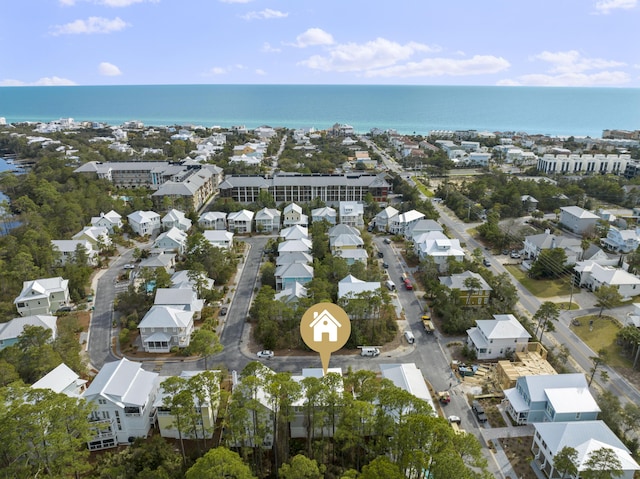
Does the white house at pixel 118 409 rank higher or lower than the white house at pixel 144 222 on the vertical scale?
lower

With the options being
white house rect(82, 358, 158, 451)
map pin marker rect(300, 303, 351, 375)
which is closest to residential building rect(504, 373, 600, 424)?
map pin marker rect(300, 303, 351, 375)

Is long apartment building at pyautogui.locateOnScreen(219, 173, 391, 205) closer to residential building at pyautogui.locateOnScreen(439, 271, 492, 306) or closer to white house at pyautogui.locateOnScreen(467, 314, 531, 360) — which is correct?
residential building at pyautogui.locateOnScreen(439, 271, 492, 306)

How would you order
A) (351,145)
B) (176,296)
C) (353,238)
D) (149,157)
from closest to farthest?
(176,296) → (353,238) → (149,157) → (351,145)

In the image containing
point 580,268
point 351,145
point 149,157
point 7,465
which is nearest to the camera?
point 7,465

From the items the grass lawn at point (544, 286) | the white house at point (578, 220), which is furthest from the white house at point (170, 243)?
the white house at point (578, 220)

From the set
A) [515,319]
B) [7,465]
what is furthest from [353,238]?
[7,465]

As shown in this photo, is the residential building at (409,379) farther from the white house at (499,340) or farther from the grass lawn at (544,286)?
the grass lawn at (544,286)

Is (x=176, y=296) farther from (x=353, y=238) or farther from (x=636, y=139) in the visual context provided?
(x=636, y=139)
